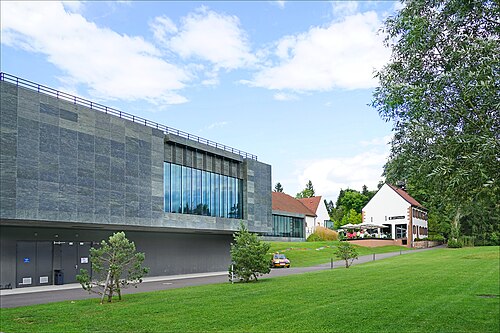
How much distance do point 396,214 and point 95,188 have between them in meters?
66.9

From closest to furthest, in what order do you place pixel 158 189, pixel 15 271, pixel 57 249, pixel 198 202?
pixel 15 271, pixel 57 249, pixel 158 189, pixel 198 202

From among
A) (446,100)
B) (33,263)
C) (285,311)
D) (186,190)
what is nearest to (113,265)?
(285,311)

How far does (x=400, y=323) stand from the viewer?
1477 centimetres

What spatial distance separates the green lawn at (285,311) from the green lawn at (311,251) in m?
27.3

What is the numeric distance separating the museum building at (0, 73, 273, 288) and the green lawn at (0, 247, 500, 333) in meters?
7.77

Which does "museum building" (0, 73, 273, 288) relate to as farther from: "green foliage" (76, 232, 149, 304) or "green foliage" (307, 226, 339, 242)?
"green foliage" (307, 226, 339, 242)

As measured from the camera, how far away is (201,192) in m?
41.3

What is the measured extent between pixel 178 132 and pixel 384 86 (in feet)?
89.7

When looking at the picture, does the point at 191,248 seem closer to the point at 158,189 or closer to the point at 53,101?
the point at 158,189

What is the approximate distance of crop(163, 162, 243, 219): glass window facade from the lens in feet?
123

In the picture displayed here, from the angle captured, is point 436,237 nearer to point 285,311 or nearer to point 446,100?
point 285,311

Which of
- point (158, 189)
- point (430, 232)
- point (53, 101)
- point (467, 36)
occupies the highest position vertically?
point (53, 101)

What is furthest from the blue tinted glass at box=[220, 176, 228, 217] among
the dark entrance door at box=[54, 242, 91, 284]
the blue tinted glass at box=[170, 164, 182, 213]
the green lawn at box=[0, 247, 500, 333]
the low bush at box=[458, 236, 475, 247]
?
the low bush at box=[458, 236, 475, 247]

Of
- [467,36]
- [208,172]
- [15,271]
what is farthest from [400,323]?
[208,172]
